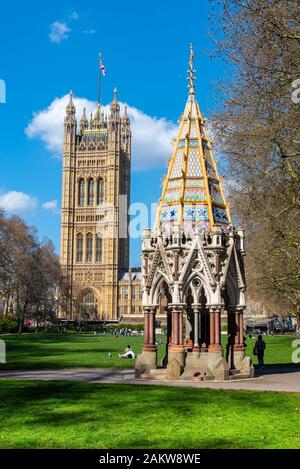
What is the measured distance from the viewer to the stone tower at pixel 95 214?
5226 inches

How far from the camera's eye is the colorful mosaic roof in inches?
782

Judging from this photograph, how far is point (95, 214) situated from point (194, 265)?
115614 mm

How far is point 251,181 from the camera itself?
1931cm

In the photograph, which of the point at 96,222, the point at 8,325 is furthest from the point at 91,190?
the point at 8,325

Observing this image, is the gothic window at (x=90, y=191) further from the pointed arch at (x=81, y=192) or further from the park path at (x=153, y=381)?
the park path at (x=153, y=381)

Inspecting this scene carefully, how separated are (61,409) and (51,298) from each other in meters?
78.4

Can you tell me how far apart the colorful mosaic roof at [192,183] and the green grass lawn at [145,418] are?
19.5ft

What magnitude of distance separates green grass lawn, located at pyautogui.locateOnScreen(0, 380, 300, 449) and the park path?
4.66ft

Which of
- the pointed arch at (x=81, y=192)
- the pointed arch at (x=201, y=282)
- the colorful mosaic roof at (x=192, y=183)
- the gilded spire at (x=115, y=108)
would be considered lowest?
the pointed arch at (x=201, y=282)

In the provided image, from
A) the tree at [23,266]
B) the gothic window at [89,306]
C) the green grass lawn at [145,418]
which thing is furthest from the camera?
the gothic window at [89,306]

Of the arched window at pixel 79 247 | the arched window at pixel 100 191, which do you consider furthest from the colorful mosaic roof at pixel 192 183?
the arched window at pixel 79 247

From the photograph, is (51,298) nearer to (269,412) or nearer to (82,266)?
(82,266)

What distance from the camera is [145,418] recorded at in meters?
11.6

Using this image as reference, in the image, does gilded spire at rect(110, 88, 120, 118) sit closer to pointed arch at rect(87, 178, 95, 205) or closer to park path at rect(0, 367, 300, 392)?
pointed arch at rect(87, 178, 95, 205)
